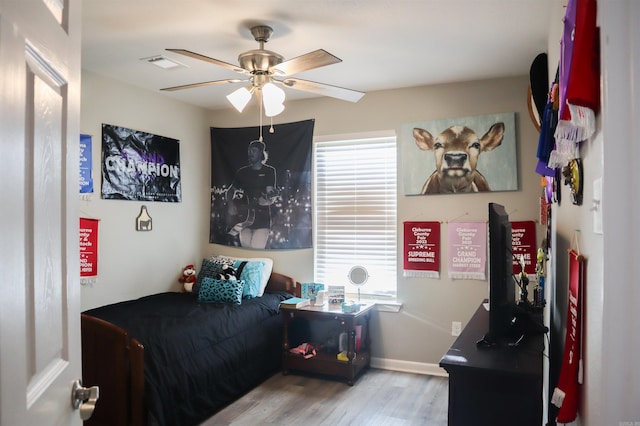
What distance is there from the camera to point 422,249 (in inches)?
159

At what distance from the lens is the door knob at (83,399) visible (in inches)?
41.9

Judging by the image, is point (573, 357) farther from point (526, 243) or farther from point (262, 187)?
point (262, 187)

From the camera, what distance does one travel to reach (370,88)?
13.5 ft

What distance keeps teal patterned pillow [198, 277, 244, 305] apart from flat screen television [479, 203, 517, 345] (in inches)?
93.2

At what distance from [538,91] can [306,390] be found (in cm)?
268

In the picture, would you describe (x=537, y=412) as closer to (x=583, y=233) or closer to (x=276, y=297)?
(x=583, y=233)

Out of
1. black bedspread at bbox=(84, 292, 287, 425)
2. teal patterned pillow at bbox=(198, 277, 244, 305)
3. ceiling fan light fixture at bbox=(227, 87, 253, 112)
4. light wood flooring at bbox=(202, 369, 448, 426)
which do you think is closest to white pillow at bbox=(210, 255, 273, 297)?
black bedspread at bbox=(84, 292, 287, 425)

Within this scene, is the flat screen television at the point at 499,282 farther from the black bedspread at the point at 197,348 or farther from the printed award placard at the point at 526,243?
the black bedspread at the point at 197,348

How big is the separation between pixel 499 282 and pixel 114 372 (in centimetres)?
218

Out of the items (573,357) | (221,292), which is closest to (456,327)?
(221,292)

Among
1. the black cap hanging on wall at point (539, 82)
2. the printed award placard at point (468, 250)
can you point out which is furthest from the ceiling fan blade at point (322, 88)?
the printed award placard at point (468, 250)

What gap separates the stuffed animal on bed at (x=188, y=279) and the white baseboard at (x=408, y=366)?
189cm

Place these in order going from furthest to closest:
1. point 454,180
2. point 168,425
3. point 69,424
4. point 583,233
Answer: point 454,180 → point 168,425 → point 583,233 → point 69,424

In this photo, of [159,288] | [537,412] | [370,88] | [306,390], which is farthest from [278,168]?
[537,412]
